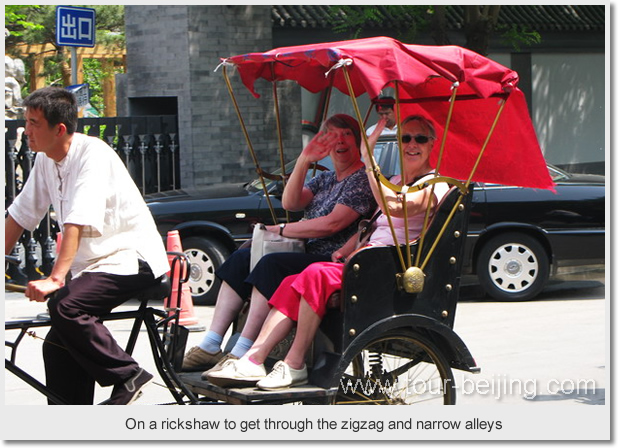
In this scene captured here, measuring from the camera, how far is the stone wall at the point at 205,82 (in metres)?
16.3

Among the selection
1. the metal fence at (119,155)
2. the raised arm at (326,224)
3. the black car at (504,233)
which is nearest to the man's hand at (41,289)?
the raised arm at (326,224)

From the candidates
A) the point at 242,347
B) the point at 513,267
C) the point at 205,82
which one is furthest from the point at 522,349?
the point at 205,82

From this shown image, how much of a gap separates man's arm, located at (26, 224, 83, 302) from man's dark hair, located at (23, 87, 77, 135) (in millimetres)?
520

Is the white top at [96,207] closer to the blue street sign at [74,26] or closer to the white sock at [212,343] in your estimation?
the white sock at [212,343]

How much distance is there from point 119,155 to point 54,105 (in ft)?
29.4

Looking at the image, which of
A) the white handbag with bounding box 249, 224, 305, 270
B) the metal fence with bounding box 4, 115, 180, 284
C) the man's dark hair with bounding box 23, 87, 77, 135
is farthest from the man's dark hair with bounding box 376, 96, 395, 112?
the metal fence with bounding box 4, 115, 180, 284

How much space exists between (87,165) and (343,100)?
44.4 ft

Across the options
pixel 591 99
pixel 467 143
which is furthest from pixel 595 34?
pixel 467 143

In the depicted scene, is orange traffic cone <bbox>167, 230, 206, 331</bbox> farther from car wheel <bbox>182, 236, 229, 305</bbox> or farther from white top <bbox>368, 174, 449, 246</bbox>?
white top <bbox>368, 174, 449, 246</bbox>

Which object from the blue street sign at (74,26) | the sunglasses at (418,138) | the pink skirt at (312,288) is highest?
the blue street sign at (74,26)

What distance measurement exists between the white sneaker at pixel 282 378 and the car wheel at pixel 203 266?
5350mm

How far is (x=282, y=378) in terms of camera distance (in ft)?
16.7

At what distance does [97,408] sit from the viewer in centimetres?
502

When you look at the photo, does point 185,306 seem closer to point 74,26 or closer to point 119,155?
point 119,155
